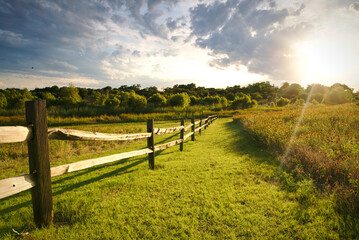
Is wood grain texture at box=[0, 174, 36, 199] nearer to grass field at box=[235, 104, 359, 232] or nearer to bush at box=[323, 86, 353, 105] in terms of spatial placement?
grass field at box=[235, 104, 359, 232]

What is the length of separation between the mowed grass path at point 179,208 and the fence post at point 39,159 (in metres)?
0.31

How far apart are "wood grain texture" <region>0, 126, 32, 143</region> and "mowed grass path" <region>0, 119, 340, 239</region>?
4.73 ft

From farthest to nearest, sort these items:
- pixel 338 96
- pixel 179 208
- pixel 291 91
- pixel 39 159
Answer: pixel 291 91 < pixel 338 96 < pixel 179 208 < pixel 39 159

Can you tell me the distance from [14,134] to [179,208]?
2831mm

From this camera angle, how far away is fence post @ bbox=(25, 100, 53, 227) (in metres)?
2.19

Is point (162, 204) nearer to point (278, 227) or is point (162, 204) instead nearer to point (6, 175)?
point (278, 227)

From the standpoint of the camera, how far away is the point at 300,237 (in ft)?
7.86

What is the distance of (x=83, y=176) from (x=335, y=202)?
6096mm

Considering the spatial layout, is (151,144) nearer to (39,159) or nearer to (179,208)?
(179,208)

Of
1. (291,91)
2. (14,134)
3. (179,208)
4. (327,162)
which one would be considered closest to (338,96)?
(327,162)

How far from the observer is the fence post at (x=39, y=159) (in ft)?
7.18

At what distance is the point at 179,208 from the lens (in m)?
3.11

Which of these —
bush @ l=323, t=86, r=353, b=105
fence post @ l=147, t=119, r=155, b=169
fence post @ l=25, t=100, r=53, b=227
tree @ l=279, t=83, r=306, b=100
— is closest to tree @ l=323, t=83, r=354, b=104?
bush @ l=323, t=86, r=353, b=105

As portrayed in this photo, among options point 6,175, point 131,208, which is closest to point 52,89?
point 6,175
